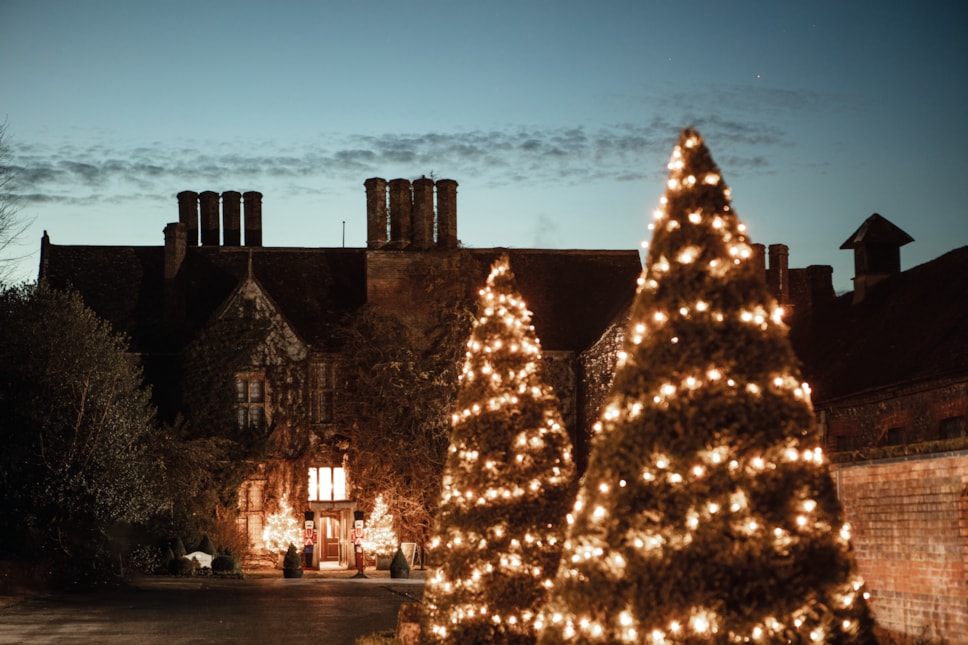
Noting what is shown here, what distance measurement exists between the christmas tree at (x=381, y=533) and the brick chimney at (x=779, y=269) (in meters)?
14.5

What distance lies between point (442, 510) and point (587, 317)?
27780 mm

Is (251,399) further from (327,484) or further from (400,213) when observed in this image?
(400,213)

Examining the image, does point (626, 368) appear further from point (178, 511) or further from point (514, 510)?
point (178, 511)

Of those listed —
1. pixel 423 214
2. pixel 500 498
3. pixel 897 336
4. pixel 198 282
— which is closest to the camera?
pixel 500 498

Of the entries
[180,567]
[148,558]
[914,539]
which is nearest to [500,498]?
[914,539]

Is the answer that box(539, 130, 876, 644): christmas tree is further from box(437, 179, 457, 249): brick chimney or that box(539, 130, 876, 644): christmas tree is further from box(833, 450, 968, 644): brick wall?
box(437, 179, 457, 249): brick chimney

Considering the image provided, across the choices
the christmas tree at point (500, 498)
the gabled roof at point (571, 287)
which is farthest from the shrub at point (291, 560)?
the christmas tree at point (500, 498)

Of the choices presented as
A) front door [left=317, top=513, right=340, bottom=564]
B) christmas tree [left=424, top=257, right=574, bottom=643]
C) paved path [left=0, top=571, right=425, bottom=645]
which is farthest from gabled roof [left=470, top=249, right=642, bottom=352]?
christmas tree [left=424, top=257, right=574, bottom=643]

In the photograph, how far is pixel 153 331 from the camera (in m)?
36.6

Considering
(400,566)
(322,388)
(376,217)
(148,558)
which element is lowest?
(400,566)

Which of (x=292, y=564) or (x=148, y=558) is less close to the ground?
(x=148, y=558)

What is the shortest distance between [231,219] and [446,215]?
7384 millimetres

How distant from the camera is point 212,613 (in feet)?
65.0

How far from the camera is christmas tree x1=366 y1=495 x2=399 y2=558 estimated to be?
112ft
